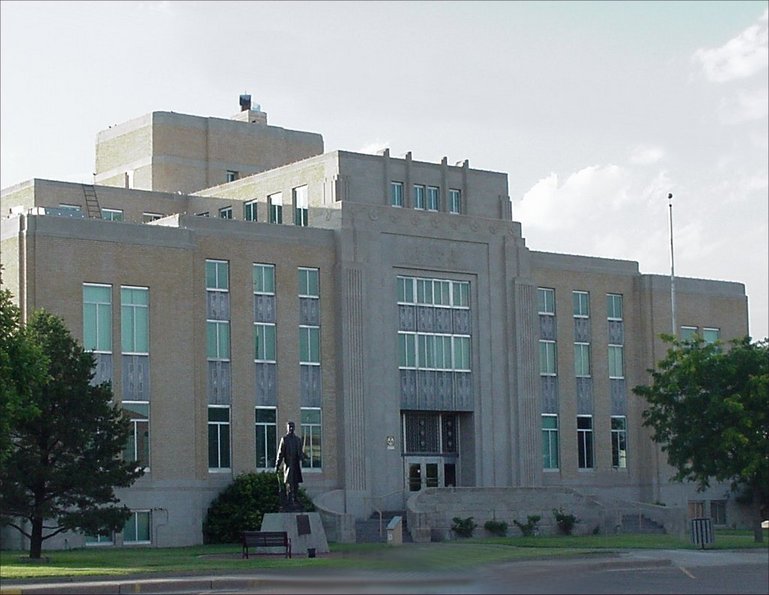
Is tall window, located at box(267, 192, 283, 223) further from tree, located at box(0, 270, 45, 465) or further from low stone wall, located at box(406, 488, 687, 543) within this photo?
tree, located at box(0, 270, 45, 465)

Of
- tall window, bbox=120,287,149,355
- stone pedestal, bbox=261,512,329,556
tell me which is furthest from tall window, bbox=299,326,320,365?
stone pedestal, bbox=261,512,329,556

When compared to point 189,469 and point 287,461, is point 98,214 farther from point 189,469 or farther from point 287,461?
point 287,461

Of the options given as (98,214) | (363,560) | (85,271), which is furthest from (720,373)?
(363,560)

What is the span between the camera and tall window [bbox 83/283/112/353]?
57.3m

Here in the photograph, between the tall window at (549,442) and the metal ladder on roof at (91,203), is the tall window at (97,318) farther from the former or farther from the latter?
the tall window at (549,442)

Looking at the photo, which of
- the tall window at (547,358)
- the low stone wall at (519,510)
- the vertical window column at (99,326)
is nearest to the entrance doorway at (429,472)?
the low stone wall at (519,510)

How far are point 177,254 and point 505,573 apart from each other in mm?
42771

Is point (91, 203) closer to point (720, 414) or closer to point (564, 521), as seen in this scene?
point (564, 521)

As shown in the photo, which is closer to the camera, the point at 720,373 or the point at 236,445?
the point at 720,373

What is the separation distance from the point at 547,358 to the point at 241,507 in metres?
20.5

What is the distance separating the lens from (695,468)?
53.6 m

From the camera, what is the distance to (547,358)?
7300 cm

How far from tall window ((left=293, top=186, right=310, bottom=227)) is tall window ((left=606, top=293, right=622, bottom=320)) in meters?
17.8

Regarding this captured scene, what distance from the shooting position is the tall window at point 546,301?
7300cm
